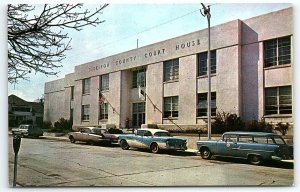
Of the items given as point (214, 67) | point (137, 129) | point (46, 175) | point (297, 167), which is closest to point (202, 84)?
point (214, 67)

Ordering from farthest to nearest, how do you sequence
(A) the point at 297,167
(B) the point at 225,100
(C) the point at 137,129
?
(C) the point at 137,129
(B) the point at 225,100
(A) the point at 297,167

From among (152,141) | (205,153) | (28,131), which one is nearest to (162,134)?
(152,141)

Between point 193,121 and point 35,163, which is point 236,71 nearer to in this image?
point 193,121

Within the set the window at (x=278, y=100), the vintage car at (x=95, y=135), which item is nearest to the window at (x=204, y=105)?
the window at (x=278, y=100)

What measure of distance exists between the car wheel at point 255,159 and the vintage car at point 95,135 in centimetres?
243

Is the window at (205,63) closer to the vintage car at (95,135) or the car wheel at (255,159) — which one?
the car wheel at (255,159)

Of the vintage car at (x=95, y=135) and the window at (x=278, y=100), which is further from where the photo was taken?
the vintage car at (x=95, y=135)

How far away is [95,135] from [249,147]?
2811 mm

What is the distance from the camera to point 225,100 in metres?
7.55

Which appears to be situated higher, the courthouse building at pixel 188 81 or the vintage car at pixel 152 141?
the courthouse building at pixel 188 81

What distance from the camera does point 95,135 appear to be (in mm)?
8102

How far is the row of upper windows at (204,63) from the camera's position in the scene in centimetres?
718

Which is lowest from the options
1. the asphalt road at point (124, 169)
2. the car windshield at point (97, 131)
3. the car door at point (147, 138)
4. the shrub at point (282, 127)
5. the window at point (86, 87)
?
the asphalt road at point (124, 169)

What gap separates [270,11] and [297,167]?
8.53 ft
